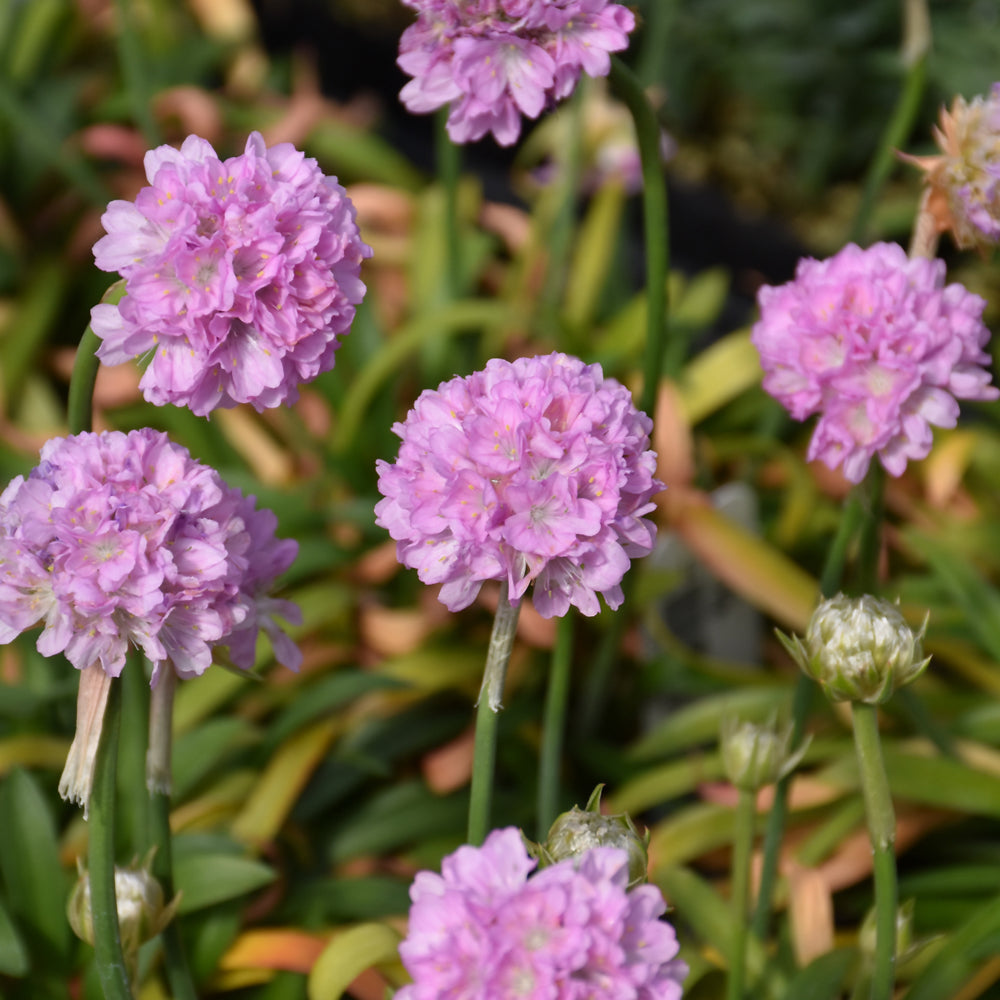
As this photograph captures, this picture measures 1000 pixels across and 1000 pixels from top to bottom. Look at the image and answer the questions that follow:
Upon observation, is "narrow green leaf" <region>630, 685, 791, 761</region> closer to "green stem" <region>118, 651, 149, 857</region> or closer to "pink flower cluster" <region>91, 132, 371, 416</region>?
"green stem" <region>118, 651, 149, 857</region>

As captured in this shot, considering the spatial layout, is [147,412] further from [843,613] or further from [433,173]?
[843,613]

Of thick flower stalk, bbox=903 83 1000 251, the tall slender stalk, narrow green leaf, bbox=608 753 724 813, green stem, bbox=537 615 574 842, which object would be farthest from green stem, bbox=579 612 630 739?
thick flower stalk, bbox=903 83 1000 251

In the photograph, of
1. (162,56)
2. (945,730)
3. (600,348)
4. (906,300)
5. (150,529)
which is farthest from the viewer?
(162,56)

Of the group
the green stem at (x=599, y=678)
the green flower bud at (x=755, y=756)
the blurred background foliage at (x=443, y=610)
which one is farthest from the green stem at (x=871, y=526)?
the green stem at (x=599, y=678)

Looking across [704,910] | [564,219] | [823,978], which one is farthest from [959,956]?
[564,219]

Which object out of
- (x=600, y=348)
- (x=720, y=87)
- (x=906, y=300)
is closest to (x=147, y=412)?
(x=600, y=348)

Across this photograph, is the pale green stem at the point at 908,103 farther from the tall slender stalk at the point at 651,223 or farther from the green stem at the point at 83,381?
the green stem at the point at 83,381
